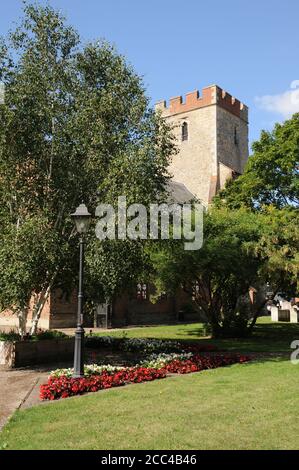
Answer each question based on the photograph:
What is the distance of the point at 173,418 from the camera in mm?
7828

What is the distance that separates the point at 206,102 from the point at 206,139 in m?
4.15

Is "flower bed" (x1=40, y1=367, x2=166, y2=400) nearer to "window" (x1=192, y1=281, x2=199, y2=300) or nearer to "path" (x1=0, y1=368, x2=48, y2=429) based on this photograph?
"path" (x1=0, y1=368, x2=48, y2=429)

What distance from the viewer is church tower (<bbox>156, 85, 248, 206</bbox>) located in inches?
1911

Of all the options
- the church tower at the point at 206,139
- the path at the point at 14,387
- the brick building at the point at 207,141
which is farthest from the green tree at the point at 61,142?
the church tower at the point at 206,139

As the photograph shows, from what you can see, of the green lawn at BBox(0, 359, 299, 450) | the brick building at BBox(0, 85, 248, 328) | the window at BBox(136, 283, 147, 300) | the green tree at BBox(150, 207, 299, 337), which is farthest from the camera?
the brick building at BBox(0, 85, 248, 328)

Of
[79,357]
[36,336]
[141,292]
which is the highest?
[141,292]

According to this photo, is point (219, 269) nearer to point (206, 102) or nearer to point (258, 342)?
point (258, 342)

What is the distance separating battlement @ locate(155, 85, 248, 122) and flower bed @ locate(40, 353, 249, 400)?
40271mm

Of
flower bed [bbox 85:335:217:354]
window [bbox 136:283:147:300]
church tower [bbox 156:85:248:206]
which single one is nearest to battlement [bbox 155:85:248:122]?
church tower [bbox 156:85:248:206]

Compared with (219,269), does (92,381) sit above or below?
below

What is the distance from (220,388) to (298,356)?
640cm

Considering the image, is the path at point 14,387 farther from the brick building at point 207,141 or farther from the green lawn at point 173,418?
the brick building at point 207,141

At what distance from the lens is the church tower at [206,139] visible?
48.5 metres

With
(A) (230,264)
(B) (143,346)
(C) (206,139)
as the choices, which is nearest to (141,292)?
(A) (230,264)
